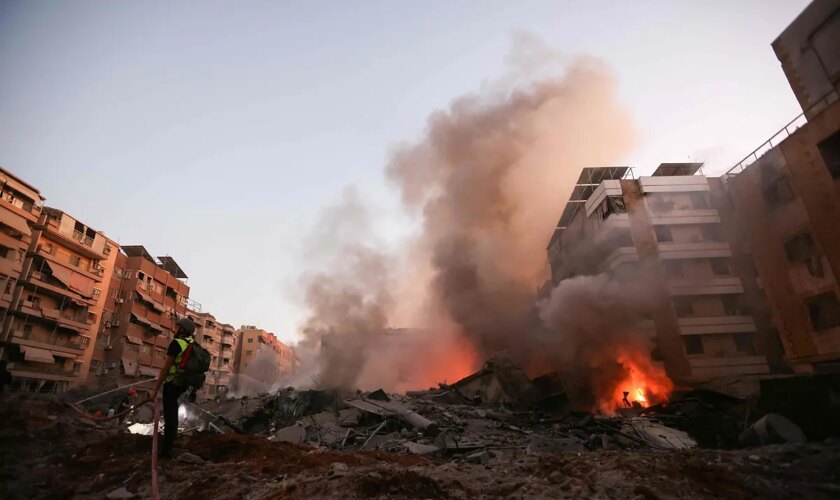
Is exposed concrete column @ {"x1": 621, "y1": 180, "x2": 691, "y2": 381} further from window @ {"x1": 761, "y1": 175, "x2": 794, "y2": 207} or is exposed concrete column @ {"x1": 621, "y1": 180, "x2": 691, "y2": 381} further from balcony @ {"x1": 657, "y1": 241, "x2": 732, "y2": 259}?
window @ {"x1": 761, "y1": 175, "x2": 794, "y2": 207}

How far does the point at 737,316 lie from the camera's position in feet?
84.3

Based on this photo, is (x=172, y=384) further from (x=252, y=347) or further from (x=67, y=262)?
(x=252, y=347)

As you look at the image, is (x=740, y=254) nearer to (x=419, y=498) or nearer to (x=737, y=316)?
(x=737, y=316)

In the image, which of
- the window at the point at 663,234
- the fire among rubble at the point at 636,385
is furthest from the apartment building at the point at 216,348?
the window at the point at 663,234

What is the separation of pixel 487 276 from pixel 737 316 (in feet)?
55.7

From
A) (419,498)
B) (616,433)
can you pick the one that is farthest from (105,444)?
(616,433)

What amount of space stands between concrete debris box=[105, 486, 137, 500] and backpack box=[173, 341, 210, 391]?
1638mm

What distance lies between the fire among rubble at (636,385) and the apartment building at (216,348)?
49987mm

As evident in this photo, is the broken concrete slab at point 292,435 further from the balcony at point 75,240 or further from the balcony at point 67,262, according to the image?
the balcony at point 75,240

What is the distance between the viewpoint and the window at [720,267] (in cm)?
2714

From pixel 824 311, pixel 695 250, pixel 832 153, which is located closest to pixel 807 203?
pixel 832 153

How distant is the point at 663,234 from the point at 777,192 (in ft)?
22.1

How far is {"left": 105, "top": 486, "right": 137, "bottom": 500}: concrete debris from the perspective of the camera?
4.05 meters

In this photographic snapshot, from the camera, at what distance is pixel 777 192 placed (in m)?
22.8
